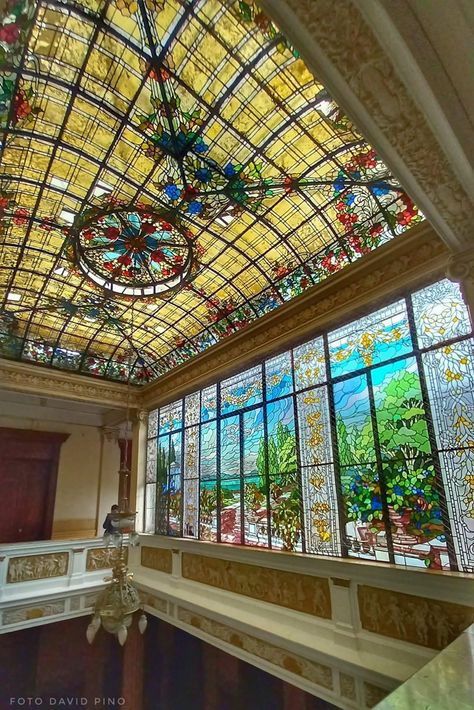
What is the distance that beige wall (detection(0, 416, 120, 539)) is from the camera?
8219 millimetres

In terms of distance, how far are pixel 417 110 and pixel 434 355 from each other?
7.12ft

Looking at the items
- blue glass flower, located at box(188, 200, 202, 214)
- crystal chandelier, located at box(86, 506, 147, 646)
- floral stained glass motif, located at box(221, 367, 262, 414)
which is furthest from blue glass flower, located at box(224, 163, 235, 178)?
crystal chandelier, located at box(86, 506, 147, 646)

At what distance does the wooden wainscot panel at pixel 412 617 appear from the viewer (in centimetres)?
290

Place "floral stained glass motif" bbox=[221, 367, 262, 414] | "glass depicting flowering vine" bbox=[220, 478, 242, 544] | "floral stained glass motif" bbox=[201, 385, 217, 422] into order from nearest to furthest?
"glass depicting flowering vine" bbox=[220, 478, 242, 544], "floral stained glass motif" bbox=[221, 367, 262, 414], "floral stained glass motif" bbox=[201, 385, 217, 422]

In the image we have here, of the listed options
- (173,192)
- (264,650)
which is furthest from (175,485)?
(173,192)

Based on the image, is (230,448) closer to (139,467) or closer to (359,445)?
(359,445)

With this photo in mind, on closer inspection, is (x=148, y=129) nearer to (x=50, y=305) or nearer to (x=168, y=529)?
(x=50, y=305)

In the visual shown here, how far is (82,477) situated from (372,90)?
29.8ft

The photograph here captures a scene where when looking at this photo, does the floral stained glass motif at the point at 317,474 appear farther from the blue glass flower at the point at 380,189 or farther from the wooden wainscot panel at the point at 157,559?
the wooden wainscot panel at the point at 157,559

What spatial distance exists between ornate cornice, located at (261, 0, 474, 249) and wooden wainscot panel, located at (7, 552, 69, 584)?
6983 millimetres

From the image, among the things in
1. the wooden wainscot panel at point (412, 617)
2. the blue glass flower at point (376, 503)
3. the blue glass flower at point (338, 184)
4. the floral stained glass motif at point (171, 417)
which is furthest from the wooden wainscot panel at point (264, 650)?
the blue glass flower at point (338, 184)

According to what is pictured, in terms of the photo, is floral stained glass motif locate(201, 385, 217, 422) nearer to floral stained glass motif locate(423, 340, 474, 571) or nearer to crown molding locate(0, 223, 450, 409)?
crown molding locate(0, 223, 450, 409)

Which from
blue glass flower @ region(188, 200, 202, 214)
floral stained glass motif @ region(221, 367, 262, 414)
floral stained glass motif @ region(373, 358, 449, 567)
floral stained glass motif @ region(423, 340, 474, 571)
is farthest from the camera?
floral stained glass motif @ region(221, 367, 262, 414)

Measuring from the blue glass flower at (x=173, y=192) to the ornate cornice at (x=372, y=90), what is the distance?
7.02 ft
